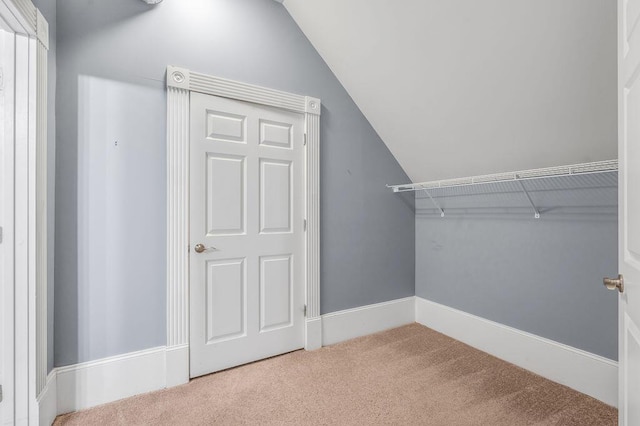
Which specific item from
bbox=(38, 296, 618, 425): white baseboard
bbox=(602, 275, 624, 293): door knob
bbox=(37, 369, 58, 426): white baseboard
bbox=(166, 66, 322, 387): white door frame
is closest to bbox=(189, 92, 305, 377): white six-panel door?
bbox=(166, 66, 322, 387): white door frame

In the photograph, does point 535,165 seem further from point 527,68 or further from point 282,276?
point 282,276

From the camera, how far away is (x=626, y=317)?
984mm

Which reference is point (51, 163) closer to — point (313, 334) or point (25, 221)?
point (25, 221)

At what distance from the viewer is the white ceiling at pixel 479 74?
1.46m

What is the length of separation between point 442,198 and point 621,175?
1.73 meters

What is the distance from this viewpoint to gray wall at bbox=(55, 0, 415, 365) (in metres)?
1.68

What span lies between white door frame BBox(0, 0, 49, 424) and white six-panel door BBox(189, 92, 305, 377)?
0.74 meters

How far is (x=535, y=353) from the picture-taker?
206cm

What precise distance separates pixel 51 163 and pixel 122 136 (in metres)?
0.37

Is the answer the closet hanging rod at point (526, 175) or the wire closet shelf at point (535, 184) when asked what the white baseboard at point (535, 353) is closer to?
the wire closet shelf at point (535, 184)

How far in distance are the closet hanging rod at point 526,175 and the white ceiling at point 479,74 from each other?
0.23 ft

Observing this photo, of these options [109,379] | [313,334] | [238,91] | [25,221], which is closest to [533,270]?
[313,334]

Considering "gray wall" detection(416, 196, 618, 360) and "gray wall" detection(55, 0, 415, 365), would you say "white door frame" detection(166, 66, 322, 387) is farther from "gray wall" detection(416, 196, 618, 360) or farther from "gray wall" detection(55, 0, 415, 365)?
"gray wall" detection(416, 196, 618, 360)

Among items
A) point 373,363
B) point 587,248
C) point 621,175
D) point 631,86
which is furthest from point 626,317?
point 373,363
